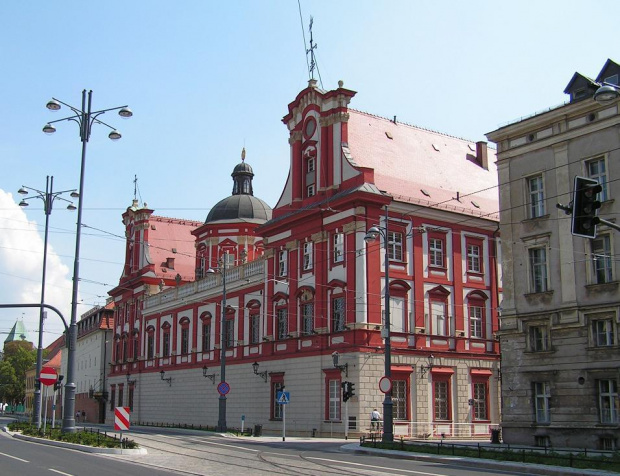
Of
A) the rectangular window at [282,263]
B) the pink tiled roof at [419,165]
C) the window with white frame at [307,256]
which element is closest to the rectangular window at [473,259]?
the pink tiled roof at [419,165]

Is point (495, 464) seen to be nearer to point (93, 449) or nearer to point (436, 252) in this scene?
point (93, 449)

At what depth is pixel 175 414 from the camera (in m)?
59.9

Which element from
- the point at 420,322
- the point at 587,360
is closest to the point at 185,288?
the point at 420,322

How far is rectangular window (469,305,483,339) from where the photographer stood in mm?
46469

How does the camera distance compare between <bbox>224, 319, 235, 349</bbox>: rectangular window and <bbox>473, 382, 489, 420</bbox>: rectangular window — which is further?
<bbox>224, 319, 235, 349</bbox>: rectangular window

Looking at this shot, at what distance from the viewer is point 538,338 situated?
3288 cm

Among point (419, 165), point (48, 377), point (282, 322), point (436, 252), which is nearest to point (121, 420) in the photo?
point (48, 377)

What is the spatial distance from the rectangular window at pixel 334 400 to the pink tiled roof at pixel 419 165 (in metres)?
11.0

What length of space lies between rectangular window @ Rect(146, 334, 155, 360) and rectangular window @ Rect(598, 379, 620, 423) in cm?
4434

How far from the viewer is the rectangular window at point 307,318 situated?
4472 centimetres

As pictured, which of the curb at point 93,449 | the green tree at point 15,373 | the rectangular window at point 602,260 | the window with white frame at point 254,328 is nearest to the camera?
the curb at point 93,449

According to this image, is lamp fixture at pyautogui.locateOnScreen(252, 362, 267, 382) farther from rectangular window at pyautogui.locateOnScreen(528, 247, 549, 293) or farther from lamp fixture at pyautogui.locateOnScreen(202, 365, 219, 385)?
rectangular window at pyautogui.locateOnScreen(528, 247, 549, 293)

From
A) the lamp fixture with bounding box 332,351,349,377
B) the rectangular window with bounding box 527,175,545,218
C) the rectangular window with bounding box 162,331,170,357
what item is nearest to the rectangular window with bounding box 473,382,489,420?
the lamp fixture with bounding box 332,351,349,377

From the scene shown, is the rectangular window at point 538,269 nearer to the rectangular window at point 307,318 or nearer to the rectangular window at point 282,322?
the rectangular window at point 307,318
